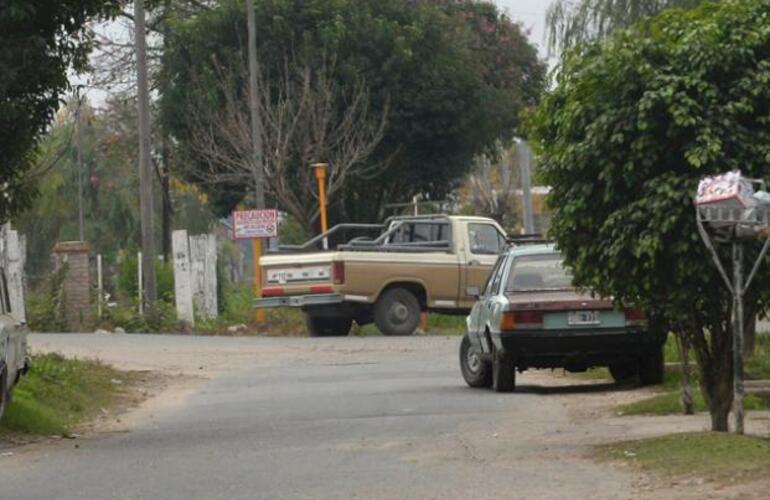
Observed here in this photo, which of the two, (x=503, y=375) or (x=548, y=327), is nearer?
(x=548, y=327)

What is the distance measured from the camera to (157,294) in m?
37.1

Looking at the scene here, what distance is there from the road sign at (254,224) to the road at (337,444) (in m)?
12.3

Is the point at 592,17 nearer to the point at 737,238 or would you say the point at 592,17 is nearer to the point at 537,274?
the point at 537,274

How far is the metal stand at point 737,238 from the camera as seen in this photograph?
12.5 meters

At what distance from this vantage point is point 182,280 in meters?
36.0


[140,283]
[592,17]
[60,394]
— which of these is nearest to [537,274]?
[60,394]

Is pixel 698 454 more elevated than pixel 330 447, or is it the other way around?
pixel 698 454

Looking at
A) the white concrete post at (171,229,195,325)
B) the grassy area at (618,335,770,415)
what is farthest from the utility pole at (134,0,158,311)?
the grassy area at (618,335,770,415)

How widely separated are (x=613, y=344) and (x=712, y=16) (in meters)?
5.85

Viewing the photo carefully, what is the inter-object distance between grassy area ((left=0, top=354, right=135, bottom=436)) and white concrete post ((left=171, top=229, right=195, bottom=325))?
11.0 metres

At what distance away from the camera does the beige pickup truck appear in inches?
1272

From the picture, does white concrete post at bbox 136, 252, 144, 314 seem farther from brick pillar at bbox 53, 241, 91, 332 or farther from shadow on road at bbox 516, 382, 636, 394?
shadow on road at bbox 516, 382, 636, 394

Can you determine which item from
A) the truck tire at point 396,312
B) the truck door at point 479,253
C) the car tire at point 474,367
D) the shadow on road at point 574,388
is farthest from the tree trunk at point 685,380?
the truck tire at point 396,312

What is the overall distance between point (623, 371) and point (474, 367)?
1.66m
